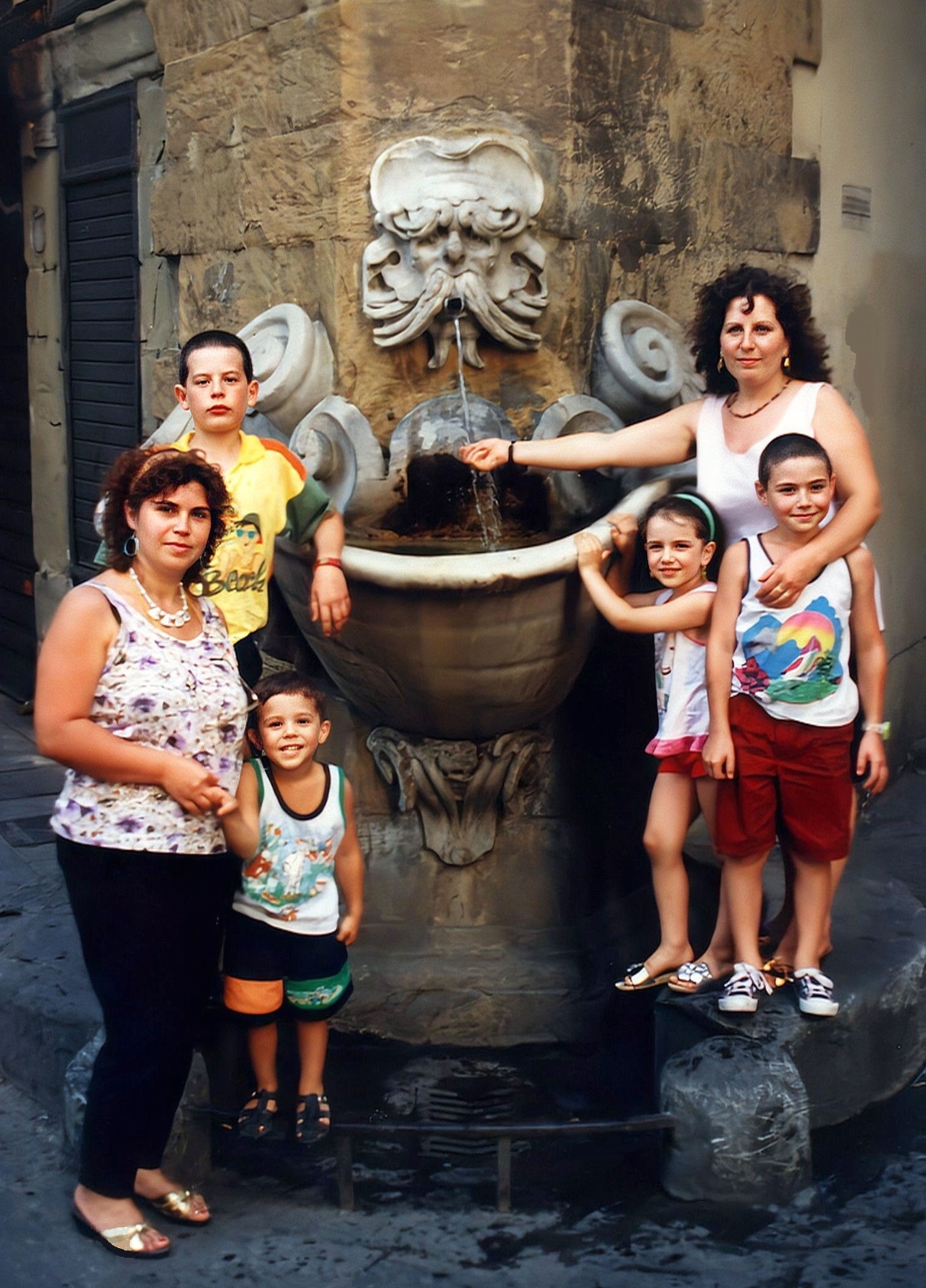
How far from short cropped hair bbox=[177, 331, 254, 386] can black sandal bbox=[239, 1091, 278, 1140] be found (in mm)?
1425

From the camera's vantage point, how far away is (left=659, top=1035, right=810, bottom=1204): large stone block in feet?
9.58

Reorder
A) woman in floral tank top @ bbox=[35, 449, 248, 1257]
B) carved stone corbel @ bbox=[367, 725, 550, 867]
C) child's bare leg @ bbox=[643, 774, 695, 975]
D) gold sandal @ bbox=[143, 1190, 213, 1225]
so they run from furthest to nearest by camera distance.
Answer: carved stone corbel @ bbox=[367, 725, 550, 867]
child's bare leg @ bbox=[643, 774, 695, 975]
gold sandal @ bbox=[143, 1190, 213, 1225]
woman in floral tank top @ bbox=[35, 449, 248, 1257]

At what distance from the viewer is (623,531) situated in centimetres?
332

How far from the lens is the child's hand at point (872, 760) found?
3.04 metres

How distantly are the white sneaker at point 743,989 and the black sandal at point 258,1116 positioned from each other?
908mm

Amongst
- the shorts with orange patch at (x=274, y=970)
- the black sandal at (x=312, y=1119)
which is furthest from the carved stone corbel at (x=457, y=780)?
the black sandal at (x=312, y=1119)

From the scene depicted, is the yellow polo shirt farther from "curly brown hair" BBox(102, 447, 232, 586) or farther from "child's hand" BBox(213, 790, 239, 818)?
"child's hand" BBox(213, 790, 239, 818)

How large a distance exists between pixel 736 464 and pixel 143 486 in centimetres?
122

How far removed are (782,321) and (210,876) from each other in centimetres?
158

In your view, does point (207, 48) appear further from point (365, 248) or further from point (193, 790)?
point (193, 790)

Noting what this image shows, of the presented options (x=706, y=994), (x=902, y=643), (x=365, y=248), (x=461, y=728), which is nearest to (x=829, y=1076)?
(x=706, y=994)

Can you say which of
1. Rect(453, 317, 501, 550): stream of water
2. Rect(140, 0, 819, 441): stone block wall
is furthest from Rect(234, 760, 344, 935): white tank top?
Rect(140, 0, 819, 441): stone block wall

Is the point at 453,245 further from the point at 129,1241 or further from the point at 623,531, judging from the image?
the point at 129,1241

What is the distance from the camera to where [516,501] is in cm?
368
